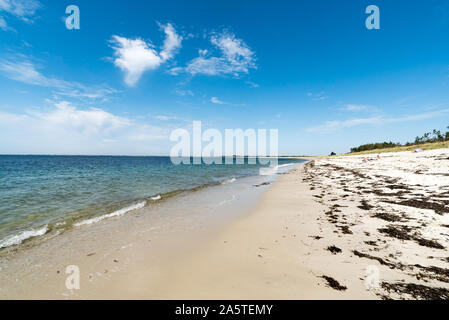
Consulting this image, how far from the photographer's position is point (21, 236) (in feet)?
21.2

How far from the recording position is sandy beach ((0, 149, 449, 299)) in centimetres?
347

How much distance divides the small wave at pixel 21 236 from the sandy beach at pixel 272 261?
58.9 inches

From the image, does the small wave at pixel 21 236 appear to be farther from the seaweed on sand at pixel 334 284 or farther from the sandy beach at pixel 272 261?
the seaweed on sand at pixel 334 284

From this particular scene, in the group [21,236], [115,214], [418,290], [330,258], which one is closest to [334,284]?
[330,258]

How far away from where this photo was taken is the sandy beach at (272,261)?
137 inches

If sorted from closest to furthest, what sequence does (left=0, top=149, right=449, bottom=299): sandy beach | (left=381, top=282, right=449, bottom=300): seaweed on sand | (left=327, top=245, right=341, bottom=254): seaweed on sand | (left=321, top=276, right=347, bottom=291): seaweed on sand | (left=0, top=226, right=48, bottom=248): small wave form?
(left=381, top=282, right=449, bottom=300): seaweed on sand → (left=321, top=276, right=347, bottom=291): seaweed on sand → (left=0, top=149, right=449, bottom=299): sandy beach → (left=327, top=245, right=341, bottom=254): seaweed on sand → (left=0, top=226, right=48, bottom=248): small wave

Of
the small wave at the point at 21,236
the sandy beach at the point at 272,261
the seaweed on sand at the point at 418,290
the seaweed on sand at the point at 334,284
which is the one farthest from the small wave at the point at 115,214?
the seaweed on sand at the point at 418,290

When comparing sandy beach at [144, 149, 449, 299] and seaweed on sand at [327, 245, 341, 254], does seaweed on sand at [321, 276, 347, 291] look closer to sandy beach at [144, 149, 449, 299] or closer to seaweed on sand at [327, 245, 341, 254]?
sandy beach at [144, 149, 449, 299]

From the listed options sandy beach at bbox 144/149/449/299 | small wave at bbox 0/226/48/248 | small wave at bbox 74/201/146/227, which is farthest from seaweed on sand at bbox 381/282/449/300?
small wave at bbox 0/226/48/248

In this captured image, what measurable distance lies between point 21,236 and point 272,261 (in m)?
9.15

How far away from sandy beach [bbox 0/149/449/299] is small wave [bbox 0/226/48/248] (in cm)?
150

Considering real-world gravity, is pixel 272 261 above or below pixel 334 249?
below

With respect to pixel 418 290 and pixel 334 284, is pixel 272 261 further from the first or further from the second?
pixel 418 290

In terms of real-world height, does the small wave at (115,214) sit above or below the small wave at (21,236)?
below
